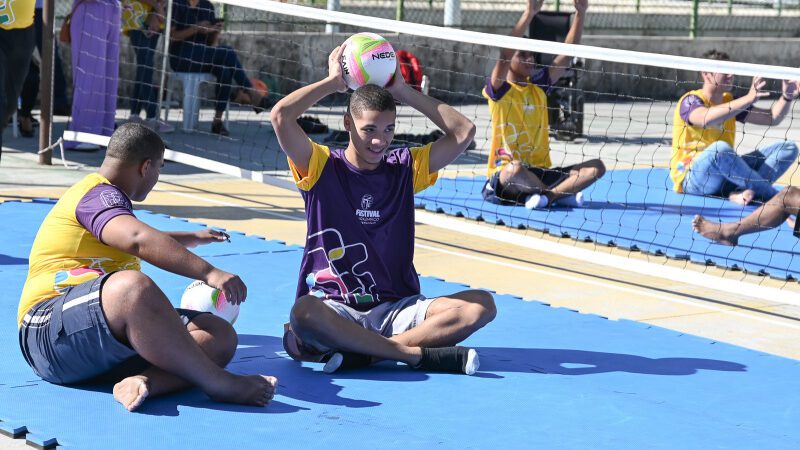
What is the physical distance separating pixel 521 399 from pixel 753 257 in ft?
12.8

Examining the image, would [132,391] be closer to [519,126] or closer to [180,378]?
[180,378]

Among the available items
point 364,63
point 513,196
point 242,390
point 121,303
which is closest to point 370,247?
point 364,63

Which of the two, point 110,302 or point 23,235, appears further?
point 23,235

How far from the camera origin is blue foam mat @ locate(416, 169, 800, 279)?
8.73 m

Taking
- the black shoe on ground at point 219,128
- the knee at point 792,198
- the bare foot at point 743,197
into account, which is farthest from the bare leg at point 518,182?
the black shoe on ground at point 219,128

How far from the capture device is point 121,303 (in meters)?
4.77

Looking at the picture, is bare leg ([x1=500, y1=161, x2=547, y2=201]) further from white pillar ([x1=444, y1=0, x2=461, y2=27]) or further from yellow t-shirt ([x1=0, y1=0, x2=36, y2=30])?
white pillar ([x1=444, y1=0, x2=461, y2=27])

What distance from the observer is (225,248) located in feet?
27.6

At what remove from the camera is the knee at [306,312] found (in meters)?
5.54

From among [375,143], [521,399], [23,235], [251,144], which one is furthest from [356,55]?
[251,144]

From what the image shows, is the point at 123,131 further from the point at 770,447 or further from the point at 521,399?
the point at 770,447

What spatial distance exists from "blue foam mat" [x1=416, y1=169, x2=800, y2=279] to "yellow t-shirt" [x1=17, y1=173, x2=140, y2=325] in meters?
4.62

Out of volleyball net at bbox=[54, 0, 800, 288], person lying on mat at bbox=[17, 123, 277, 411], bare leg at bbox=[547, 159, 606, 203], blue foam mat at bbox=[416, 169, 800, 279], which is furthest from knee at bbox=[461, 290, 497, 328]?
bare leg at bbox=[547, 159, 606, 203]

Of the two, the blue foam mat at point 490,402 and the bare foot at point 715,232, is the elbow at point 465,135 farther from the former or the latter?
the bare foot at point 715,232
